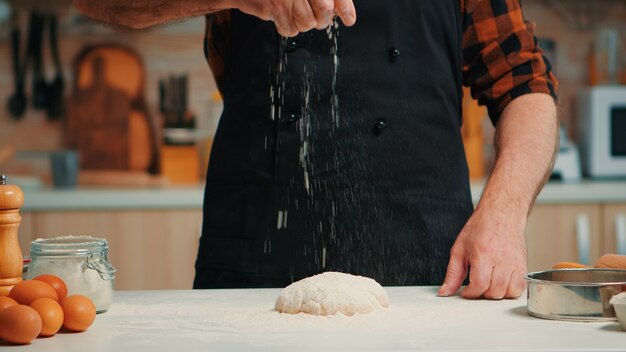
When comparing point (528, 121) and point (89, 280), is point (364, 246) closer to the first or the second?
point (528, 121)

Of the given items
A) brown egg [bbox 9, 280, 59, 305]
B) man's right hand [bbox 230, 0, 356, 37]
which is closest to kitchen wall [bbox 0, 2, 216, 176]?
man's right hand [bbox 230, 0, 356, 37]

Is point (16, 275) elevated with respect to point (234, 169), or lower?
lower

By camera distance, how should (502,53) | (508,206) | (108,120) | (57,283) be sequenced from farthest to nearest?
(108,120) → (502,53) → (508,206) → (57,283)

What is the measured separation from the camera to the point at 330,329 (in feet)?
3.65

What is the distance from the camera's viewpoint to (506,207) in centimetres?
150

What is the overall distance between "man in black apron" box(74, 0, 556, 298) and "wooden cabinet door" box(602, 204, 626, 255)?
1337 millimetres

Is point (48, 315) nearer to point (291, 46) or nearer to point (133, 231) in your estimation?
point (291, 46)

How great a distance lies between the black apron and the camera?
159cm

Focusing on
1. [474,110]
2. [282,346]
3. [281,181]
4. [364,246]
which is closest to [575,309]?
[282,346]

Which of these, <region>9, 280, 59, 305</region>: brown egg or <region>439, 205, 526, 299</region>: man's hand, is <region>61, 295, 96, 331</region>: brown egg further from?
<region>439, 205, 526, 299</region>: man's hand

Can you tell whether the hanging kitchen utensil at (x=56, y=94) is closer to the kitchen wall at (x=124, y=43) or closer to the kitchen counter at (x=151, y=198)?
the kitchen wall at (x=124, y=43)

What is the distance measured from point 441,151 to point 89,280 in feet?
2.30

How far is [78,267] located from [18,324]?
21cm

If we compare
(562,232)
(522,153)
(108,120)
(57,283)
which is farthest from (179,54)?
(57,283)
